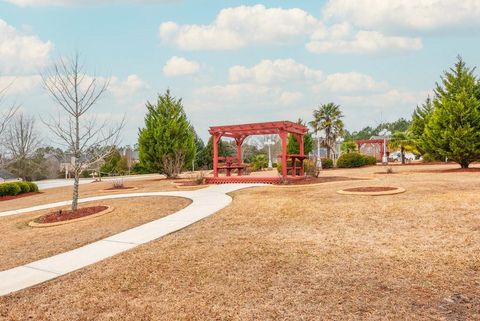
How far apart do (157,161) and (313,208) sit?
57.0 feet

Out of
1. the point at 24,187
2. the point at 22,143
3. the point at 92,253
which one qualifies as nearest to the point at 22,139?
the point at 22,143

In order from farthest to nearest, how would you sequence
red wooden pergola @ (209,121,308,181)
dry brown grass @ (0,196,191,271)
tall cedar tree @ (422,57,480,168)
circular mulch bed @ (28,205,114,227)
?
tall cedar tree @ (422,57,480,168), red wooden pergola @ (209,121,308,181), circular mulch bed @ (28,205,114,227), dry brown grass @ (0,196,191,271)

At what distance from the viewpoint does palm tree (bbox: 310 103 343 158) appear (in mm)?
37969

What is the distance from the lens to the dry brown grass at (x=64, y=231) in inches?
244

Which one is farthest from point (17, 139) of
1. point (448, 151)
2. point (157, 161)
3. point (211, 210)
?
point (448, 151)

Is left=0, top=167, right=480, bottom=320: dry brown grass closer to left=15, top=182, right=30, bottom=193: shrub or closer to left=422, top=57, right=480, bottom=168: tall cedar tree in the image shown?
left=422, top=57, right=480, bottom=168: tall cedar tree

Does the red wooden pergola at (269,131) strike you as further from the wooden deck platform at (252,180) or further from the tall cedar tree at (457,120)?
the tall cedar tree at (457,120)

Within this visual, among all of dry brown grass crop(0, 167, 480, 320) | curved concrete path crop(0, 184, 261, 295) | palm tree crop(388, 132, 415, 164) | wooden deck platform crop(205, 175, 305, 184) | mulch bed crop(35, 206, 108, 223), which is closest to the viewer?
dry brown grass crop(0, 167, 480, 320)

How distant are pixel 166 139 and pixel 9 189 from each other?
32.4 ft

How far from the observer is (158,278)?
4.51m

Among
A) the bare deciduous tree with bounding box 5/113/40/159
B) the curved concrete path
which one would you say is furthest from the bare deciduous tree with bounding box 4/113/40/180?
the curved concrete path

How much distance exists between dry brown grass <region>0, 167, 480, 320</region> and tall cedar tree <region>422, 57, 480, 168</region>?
13879mm

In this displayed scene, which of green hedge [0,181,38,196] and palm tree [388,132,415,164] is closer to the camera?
green hedge [0,181,38,196]

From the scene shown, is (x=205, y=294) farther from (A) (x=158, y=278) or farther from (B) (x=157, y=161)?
(B) (x=157, y=161)
